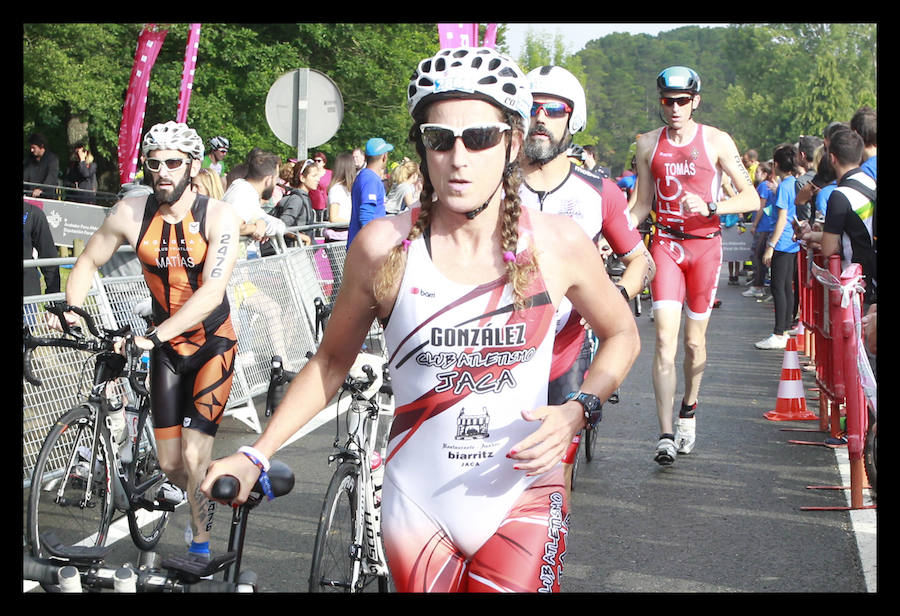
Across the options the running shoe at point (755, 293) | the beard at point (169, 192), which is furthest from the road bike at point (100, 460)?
the running shoe at point (755, 293)

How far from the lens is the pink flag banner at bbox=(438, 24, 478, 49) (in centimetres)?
1605

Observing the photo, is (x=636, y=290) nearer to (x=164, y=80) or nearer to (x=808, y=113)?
(x=164, y=80)

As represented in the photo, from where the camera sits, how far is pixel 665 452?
307 inches

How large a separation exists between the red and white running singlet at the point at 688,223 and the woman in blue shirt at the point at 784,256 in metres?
5.31

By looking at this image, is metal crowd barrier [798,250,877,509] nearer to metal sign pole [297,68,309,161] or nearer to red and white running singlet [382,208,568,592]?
red and white running singlet [382,208,568,592]

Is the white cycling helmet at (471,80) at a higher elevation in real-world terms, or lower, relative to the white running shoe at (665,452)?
higher

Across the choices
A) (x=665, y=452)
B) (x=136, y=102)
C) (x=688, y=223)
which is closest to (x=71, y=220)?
(x=136, y=102)

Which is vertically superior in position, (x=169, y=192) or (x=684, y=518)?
(x=169, y=192)

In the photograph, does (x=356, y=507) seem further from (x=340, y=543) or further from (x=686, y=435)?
(x=686, y=435)

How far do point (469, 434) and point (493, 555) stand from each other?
0.35m

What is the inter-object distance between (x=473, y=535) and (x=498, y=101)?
126 centimetres

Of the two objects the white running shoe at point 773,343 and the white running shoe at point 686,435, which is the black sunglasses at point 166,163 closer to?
the white running shoe at point 686,435

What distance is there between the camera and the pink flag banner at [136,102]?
72.6 ft
